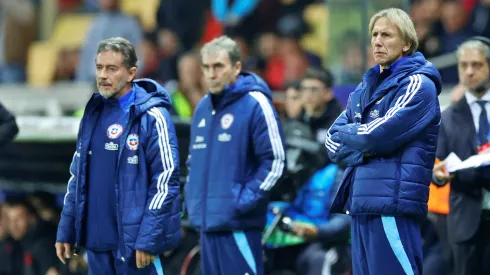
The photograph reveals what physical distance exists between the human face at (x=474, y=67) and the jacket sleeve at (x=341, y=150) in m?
1.40

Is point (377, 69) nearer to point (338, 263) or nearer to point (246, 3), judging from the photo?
point (338, 263)

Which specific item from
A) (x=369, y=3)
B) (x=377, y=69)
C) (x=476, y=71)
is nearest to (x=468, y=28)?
(x=369, y=3)

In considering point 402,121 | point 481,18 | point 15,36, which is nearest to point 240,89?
point 402,121

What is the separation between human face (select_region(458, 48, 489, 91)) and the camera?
7.80m

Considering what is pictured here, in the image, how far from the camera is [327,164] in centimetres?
900

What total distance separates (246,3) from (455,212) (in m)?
6.06

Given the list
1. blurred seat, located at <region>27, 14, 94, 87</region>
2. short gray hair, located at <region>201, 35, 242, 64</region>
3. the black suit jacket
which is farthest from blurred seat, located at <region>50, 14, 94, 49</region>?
the black suit jacket

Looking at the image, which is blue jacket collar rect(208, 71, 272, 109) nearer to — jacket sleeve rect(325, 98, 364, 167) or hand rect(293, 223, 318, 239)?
hand rect(293, 223, 318, 239)

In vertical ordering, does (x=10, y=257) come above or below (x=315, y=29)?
below

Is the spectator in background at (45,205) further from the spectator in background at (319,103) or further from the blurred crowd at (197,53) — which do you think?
the spectator in background at (319,103)

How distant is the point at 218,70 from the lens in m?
7.98

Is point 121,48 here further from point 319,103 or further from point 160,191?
point 319,103

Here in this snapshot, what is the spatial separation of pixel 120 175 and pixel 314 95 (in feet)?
8.94

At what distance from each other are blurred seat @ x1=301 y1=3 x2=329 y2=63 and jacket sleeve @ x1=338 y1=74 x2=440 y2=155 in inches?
249
